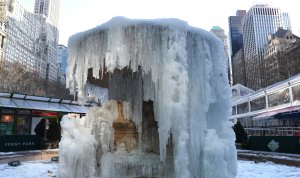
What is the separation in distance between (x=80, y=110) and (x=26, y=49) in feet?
385

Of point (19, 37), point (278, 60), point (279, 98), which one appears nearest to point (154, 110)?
point (279, 98)

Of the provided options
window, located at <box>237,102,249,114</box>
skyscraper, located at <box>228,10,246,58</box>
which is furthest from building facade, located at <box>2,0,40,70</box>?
skyscraper, located at <box>228,10,246,58</box>

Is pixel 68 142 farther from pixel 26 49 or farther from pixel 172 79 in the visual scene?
pixel 26 49

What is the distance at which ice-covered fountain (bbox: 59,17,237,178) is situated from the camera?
777 cm

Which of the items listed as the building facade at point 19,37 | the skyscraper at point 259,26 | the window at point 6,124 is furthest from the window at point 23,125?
the skyscraper at point 259,26

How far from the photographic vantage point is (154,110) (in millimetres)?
8102

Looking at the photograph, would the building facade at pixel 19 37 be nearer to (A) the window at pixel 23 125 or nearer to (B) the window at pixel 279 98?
(A) the window at pixel 23 125

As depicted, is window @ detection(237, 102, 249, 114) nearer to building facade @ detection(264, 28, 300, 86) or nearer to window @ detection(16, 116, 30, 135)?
building facade @ detection(264, 28, 300, 86)

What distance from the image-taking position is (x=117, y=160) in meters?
8.12

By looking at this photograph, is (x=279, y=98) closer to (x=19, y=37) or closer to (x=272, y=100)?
(x=272, y=100)

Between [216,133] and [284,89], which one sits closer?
[216,133]

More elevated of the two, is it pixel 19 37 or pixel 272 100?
pixel 19 37

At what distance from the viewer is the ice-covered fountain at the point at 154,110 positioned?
7770 mm

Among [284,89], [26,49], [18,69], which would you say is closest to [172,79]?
[284,89]
